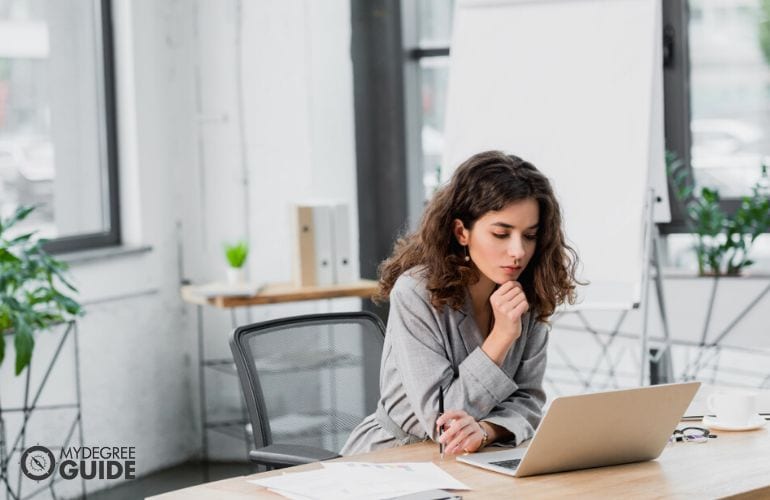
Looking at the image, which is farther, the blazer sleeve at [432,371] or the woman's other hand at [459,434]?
the blazer sleeve at [432,371]

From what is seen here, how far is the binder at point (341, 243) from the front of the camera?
419 centimetres

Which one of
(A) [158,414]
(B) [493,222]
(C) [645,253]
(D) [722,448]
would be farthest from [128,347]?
(D) [722,448]

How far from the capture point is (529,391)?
233 centimetres

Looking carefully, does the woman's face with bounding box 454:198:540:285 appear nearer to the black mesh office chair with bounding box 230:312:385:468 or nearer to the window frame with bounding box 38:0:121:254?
the black mesh office chair with bounding box 230:312:385:468

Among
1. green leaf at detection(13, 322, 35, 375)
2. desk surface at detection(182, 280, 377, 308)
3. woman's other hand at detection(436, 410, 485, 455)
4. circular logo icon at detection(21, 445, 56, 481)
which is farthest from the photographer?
desk surface at detection(182, 280, 377, 308)

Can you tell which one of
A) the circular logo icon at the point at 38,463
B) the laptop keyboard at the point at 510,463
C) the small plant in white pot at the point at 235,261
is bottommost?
the circular logo icon at the point at 38,463

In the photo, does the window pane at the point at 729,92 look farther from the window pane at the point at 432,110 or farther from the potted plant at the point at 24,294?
the potted plant at the point at 24,294

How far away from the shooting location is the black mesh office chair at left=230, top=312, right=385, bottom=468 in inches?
96.4

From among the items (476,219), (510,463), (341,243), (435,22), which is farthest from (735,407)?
(435,22)

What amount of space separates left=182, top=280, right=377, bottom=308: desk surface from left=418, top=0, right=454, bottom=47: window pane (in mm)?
1033

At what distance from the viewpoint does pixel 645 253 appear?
3365mm

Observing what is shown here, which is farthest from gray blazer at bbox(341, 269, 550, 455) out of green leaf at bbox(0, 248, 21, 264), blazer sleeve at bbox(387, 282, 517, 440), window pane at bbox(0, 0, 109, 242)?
window pane at bbox(0, 0, 109, 242)

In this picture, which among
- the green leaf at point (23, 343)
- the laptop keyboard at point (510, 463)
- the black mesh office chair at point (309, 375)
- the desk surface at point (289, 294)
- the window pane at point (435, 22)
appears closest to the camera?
the laptop keyboard at point (510, 463)

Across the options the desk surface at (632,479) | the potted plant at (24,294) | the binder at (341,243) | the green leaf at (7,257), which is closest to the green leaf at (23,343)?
the potted plant at (24,294)
